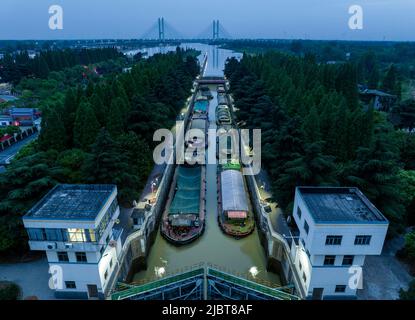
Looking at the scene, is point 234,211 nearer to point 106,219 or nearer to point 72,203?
point 106,219

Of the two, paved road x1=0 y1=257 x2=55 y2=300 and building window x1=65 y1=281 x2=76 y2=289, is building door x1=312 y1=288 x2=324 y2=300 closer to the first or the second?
building window x1=65 y1=281 x2=76 y2=289

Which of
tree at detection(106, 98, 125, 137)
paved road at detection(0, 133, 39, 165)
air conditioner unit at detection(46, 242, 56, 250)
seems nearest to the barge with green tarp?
tree at detection(106, 98, 125, 137)

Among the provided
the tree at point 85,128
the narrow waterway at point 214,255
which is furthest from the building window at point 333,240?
the tree at point 85,128

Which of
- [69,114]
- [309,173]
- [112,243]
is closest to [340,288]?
[309,173]

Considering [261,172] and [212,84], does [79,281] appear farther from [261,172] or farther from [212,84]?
[212,84]

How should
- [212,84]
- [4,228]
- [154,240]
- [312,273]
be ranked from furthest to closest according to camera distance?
[212,84] → [154,240] → [4,228] → [312,273]

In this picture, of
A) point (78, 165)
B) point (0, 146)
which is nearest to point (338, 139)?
point (78, 165)
